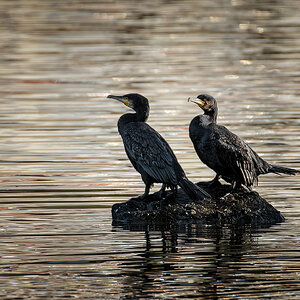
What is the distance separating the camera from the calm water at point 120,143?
964 centimetres

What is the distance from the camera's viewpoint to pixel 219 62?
29281 millimetres

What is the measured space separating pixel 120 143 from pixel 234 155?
611cm

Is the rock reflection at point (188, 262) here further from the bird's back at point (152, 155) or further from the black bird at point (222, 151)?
the black bird at point (222, 151)

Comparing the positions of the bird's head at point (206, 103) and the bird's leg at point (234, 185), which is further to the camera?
the bird's head at point (206, 103)

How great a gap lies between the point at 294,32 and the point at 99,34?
22.5 feet

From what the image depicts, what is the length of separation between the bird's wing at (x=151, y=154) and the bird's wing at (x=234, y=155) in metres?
0.56

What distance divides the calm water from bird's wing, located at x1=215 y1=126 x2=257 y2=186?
0.77 metres

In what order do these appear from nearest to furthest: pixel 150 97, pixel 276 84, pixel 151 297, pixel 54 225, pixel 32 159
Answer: pixel 151 297 < pixel 54 225 < pixel 32 159 < pixel 150 97 < pixel 276 84

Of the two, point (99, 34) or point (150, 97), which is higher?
point (99, 34)

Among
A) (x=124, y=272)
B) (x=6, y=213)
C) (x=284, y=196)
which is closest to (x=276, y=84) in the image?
(x=284, y=196)

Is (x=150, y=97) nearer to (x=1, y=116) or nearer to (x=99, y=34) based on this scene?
(x=1, y=116)

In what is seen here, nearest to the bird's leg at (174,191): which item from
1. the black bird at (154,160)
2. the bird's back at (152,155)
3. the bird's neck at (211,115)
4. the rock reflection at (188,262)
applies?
the black bird at (154,160)

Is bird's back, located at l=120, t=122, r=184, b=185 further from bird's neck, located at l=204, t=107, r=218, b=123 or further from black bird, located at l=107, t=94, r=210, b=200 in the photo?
bird's neck, located at l=204, t=107, r=218, b=123

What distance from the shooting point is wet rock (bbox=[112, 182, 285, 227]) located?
11867 mm
